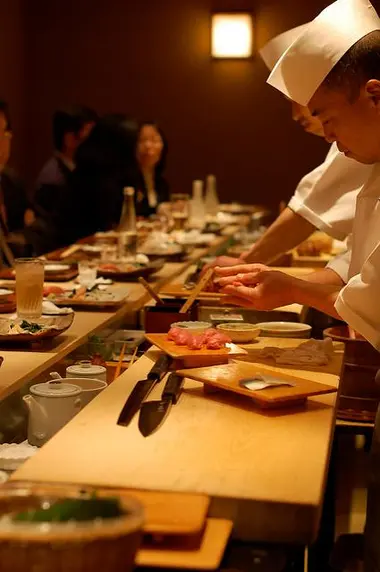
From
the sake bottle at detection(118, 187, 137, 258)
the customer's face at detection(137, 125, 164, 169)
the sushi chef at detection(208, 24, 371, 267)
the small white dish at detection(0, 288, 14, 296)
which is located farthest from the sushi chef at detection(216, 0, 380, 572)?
the customer's face at detection(137, 125, 164, 169)

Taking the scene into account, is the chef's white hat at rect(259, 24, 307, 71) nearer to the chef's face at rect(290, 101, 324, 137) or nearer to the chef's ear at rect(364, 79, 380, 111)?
the chef's face at rect(290, 101, 324, 137)

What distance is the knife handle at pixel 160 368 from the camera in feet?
6.90

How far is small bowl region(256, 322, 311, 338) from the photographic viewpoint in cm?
277

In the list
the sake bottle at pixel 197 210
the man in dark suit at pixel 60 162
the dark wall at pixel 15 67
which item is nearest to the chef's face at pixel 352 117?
A: the sake bottle at pixel 197 210

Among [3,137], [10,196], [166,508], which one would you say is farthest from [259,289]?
[10,196]

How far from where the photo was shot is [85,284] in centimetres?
353

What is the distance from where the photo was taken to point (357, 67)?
2.19 meters

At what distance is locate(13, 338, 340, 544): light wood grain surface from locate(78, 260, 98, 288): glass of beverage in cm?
155

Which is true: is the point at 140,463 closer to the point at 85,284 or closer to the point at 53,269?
the point at 85,284

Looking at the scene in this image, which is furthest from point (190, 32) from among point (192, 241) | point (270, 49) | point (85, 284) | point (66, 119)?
point (85, 284)

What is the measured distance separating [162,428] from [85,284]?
1.76 meters

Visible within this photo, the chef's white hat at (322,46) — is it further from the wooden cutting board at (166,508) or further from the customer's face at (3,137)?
the customer's face at (3,137)

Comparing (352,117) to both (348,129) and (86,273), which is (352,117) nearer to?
(348,129)

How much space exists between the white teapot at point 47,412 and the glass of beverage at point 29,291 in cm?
78
